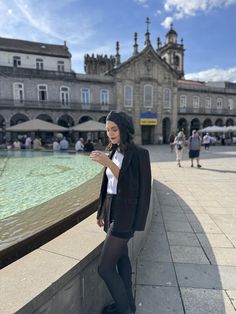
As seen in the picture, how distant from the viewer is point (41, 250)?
2.00 meters

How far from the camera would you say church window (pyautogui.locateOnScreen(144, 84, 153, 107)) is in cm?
3177

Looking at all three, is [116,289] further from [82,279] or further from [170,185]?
[170,185]

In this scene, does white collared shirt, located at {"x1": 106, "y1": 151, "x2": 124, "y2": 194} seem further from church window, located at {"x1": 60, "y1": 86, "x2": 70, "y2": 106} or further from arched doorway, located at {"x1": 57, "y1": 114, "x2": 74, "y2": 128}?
arched doorway, located at {"x1": 57, "y1": 114, "x2": 74, "y2": 128}

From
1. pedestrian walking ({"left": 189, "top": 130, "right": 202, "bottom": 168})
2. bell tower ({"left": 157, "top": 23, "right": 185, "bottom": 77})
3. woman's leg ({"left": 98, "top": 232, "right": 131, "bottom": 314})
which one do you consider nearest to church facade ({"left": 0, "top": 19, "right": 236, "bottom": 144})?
bell tower ({"left": 157, "top": 23, "right": 185, "bottom": 77})

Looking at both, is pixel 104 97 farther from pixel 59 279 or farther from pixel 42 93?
pixel 59 279

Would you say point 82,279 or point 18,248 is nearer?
point 82,279

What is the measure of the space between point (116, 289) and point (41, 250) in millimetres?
736

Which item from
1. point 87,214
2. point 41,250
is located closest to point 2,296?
point 41,250

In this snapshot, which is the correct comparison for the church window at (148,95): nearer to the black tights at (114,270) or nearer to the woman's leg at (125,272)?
the woman's leg at (125,272)

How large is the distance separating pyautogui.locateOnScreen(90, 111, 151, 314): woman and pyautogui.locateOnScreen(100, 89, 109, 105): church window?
2901cm

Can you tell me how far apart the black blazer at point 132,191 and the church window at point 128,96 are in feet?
98.4

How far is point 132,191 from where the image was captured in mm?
1837

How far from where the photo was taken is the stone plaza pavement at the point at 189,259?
2.33m

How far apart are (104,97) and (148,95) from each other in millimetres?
6428
